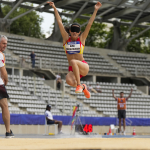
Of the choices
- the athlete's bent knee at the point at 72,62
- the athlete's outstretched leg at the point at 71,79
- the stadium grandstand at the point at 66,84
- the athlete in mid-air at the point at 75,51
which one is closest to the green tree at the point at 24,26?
the stadium grandstand at the point at 66,84

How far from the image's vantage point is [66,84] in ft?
70.4

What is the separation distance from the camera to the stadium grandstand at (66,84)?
16953mm

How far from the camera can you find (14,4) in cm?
2503

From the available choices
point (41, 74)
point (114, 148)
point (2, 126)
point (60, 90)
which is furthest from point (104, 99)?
point (114, 148)

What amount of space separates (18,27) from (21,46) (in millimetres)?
22062

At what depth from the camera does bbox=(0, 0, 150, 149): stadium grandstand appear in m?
17.0

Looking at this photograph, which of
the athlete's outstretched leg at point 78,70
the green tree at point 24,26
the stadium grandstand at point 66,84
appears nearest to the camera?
the athlete's outstretched leg at point 78,70

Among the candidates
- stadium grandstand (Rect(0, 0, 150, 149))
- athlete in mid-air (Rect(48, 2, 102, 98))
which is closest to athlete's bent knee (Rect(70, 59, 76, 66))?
athlete in mid-air (Rect(48, 2, 102, 98))

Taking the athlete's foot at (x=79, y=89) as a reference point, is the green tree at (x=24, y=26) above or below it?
above

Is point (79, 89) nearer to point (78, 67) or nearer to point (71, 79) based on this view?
point (71, 79)

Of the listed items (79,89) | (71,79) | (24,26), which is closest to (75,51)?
(71,79)

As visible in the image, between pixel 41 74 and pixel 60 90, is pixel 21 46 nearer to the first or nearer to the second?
pixel 41 74

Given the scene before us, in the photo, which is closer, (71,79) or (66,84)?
(71,79)

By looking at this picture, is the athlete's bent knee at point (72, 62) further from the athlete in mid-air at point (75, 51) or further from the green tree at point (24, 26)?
the green tree at point (24, 26)
